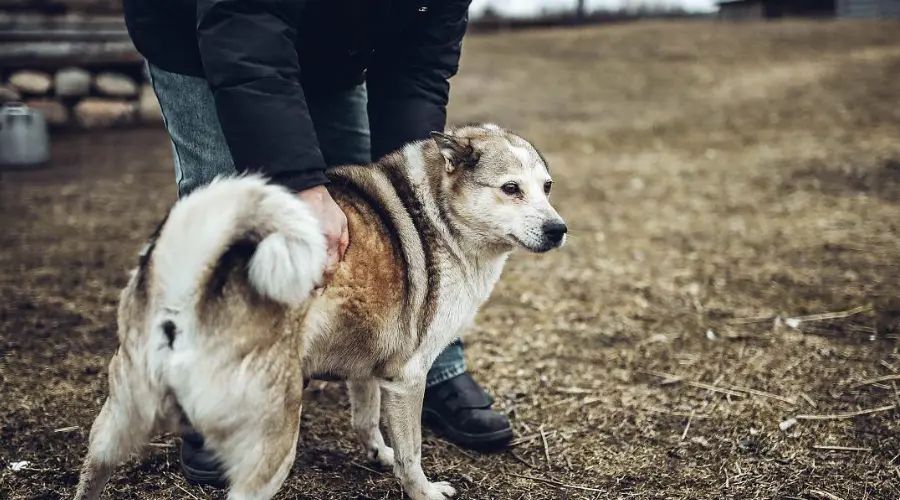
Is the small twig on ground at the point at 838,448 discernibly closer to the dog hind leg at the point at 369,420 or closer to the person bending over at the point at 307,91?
the person bending over at the point at 307,91

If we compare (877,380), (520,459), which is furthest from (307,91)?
(877,380)

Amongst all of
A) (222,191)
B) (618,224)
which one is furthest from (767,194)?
(222,191)

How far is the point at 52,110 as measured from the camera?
Result: 9062mm

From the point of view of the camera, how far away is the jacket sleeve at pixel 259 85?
1993 mm

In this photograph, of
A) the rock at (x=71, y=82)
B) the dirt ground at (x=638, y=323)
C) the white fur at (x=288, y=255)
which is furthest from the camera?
the rock at (x=71, y=82)

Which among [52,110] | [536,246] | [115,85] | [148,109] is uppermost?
[536,246]

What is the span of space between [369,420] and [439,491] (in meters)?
0.38

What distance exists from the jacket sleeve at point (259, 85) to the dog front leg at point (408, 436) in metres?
0.76

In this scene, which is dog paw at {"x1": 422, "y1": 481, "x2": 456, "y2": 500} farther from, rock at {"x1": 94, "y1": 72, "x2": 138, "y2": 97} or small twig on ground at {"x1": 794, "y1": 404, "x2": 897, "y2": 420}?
rock at {"x1": 94, "y1": 72, "x2": 138, "y2": 97}

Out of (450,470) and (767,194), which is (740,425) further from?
(767,194)

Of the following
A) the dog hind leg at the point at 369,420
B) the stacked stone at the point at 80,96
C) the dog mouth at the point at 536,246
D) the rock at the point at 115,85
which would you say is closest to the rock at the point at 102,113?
the stacked stone at the point at 80,96

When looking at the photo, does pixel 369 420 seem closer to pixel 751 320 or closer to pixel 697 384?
pixel 697 384

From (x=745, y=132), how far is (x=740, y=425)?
271 inches

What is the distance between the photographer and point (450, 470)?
2.77m
